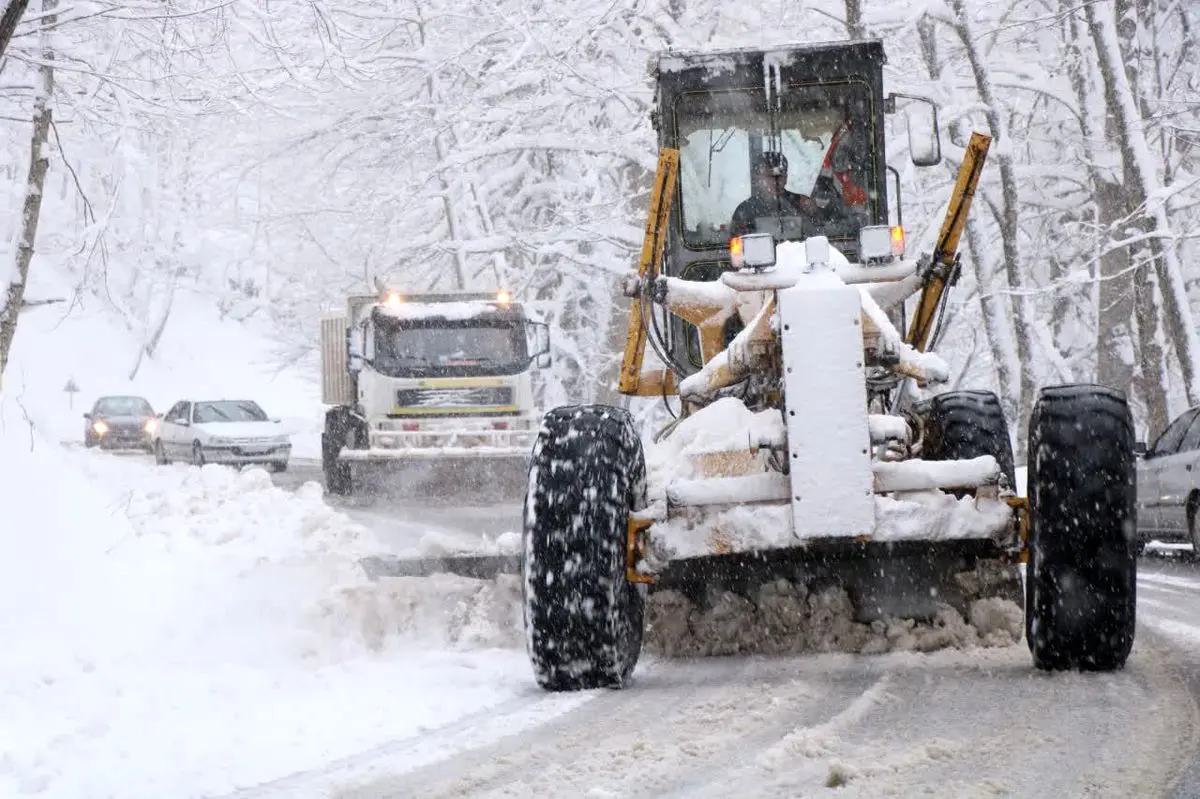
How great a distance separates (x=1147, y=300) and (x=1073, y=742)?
1765 cm

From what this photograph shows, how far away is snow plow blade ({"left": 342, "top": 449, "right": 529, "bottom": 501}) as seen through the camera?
61.3 ft

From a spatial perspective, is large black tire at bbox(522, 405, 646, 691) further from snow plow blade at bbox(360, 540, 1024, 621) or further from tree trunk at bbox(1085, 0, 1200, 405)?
tree trunk at bbox(1085, 0, 1200, 405)

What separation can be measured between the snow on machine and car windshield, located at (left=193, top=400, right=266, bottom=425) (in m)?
23.0

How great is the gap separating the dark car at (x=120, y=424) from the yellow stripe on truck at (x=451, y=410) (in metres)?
20.5

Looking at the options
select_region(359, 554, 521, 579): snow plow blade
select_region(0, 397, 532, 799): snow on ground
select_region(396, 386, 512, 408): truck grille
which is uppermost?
select_region(396, 386, 512, 408): truck grille

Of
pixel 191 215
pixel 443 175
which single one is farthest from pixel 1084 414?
pixel 191 215

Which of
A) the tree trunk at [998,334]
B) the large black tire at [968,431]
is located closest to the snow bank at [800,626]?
the large black tire at [968,431]

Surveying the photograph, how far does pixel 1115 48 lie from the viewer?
775 inches

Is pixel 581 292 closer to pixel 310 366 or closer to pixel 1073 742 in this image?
pixel 1073 742

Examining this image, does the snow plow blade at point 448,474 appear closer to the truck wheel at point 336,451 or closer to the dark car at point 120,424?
the truck wheel at point 336,451

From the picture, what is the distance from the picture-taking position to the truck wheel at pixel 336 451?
21.0 m

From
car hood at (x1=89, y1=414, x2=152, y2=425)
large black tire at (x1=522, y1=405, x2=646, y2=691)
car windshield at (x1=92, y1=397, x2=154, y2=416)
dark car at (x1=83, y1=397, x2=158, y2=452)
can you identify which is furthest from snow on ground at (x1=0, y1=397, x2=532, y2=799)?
car windshield at (x1=92, y1=397, x2=154, y2=416)

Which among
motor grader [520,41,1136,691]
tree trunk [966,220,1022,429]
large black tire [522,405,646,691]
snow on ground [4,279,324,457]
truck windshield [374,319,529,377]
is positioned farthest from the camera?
snow on ground [4,279,324,457]

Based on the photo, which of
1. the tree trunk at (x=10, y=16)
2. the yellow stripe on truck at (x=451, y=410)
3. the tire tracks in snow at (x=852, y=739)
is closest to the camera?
the tire tracks in snow at (x=852, y=739)
